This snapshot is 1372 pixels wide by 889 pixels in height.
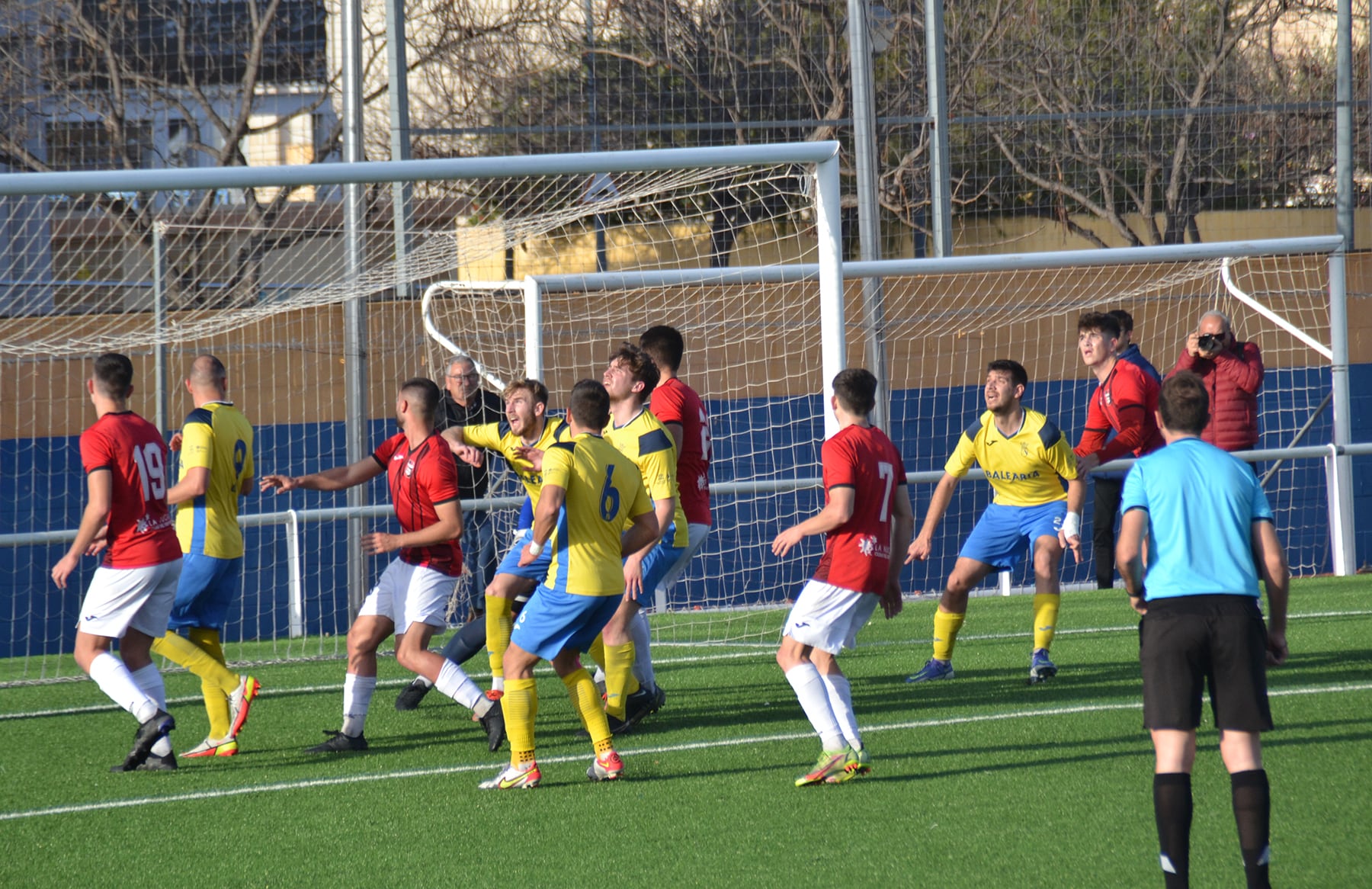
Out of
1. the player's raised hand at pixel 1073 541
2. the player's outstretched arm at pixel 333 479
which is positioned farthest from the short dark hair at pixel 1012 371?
the player's outstretched arm at pixel 333 479

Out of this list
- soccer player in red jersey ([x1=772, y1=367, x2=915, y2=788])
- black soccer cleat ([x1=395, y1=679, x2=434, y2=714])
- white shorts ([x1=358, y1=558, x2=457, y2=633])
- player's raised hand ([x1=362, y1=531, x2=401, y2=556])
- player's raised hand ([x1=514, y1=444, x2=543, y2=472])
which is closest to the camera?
soccer player in red jersey ([x1=772, y1=367, x2=915, y2=788])

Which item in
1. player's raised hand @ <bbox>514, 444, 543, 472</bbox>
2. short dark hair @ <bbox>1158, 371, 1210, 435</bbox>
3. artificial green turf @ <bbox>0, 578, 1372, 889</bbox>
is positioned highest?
short dark hair @ <bbox>1158, 371, 1210, 435</bbox>

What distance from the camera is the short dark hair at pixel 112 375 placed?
591 centimetres

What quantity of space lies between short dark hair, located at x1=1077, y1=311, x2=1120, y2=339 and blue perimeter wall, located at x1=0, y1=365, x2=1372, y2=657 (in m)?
4.98

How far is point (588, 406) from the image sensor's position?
5.29 metres

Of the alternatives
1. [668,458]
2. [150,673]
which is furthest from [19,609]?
[668,458]

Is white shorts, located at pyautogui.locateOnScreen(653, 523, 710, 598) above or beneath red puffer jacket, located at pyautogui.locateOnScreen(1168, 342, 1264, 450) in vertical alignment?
beneath

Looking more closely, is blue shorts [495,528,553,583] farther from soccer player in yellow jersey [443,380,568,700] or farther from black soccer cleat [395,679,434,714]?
black soccer cleat [395,679,434,714]

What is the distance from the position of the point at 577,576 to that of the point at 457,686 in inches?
49.2

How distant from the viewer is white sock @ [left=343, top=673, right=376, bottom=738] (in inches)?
239

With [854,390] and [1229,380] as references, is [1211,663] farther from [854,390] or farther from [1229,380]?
[1229,380]

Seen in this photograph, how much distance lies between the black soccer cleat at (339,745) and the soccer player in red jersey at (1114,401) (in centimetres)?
→ 400

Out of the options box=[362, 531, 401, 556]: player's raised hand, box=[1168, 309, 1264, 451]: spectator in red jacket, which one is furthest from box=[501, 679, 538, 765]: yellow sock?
box=[1168, 309, 1264, 451]: spectator in red jacket

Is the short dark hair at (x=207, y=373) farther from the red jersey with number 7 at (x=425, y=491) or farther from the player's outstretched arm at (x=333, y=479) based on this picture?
the red jersey with number 7 at (x=425, y=491)
